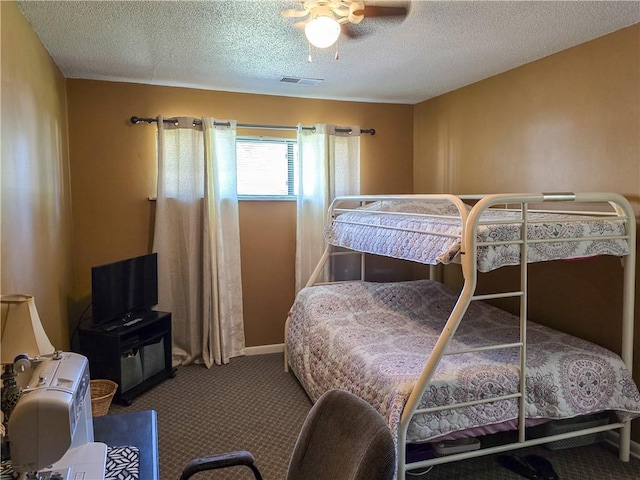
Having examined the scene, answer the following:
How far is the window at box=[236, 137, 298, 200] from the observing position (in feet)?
13.8

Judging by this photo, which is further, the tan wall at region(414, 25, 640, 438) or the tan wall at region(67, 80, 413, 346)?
the tan wall at region(67, 80, 413, 346)

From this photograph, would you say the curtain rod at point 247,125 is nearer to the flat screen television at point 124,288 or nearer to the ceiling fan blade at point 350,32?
the flat screen television at point 124,288

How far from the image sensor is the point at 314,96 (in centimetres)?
426

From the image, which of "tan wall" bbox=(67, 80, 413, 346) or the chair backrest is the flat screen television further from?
the chair backrest

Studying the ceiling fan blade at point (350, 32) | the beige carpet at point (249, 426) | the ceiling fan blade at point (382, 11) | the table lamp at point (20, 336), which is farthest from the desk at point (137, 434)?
the ceiling fan blade at point (350, 32)

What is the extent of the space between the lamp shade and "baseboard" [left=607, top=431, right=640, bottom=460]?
2914 mm

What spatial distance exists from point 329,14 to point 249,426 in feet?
7.92

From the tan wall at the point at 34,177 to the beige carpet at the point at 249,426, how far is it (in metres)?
0.89

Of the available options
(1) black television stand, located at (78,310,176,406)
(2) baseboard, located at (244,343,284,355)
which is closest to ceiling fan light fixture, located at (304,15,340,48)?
(1) black television stand, located at (78,310,176,406)

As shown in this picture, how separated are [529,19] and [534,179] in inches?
44.6

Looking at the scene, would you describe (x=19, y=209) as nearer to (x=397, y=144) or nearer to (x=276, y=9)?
(x=276, y=9)

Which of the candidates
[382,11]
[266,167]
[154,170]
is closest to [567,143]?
[382,11]

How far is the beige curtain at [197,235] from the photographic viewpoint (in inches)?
152

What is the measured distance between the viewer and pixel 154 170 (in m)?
3.91
